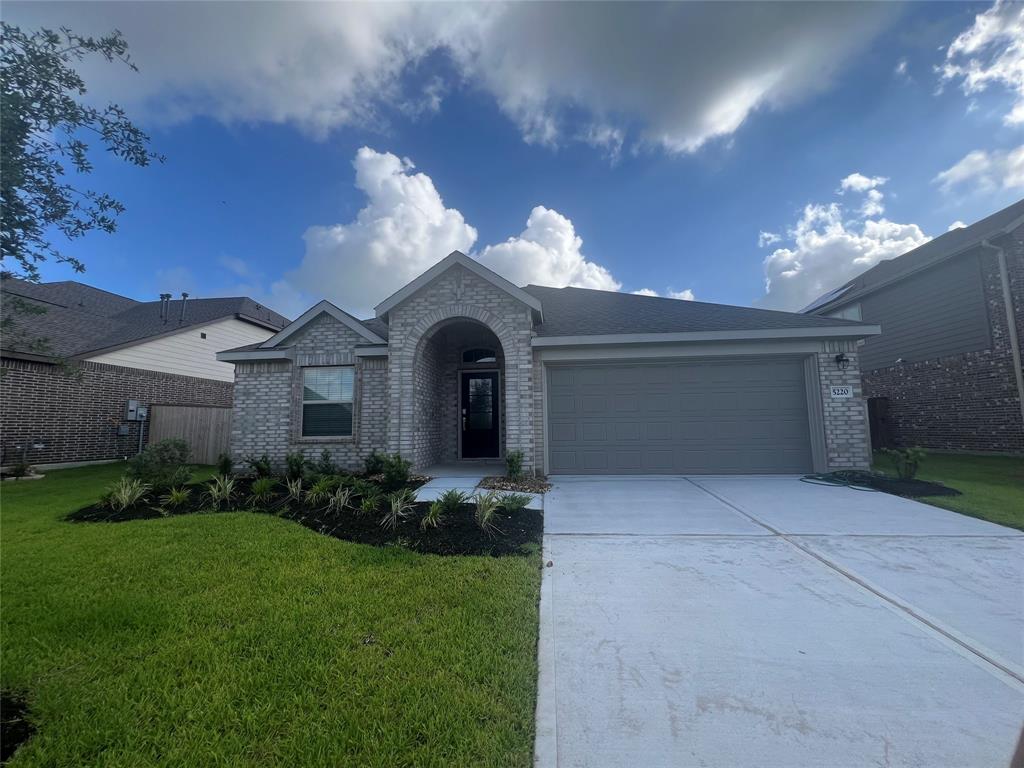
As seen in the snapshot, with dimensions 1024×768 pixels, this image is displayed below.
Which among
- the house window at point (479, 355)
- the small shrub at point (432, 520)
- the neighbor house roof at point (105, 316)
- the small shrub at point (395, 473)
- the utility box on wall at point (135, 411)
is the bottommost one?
the small shrub at point (432, 520)

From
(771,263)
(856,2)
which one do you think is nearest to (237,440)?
(856,2)

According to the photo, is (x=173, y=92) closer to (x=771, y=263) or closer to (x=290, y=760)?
(x=290, y=760)

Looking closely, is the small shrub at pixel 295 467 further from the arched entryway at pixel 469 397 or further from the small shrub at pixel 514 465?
the small shrub at pixel 514 465

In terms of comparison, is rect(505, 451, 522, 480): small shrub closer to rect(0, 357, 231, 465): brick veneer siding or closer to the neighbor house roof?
rect(0, 357, 231, 465): brick veneer siding

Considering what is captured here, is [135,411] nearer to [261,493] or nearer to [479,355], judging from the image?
[261,493]

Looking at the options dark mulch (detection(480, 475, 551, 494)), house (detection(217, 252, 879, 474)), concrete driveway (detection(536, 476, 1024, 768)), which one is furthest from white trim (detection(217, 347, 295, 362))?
concrete driveway (detection(536, 476, 1024, 768))

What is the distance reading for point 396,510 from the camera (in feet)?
16.9

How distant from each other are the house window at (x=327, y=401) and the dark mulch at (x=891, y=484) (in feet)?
32.2

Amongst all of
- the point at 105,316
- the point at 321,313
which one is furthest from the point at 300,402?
the point at 105,316

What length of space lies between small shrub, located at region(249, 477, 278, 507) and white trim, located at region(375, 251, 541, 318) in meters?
3.99

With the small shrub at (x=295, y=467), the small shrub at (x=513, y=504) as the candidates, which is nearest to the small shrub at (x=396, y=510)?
the small shrub at (x=513, y=504)

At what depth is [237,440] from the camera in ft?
32.1

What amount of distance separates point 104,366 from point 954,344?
2484 cm

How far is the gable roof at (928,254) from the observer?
11.4 m
